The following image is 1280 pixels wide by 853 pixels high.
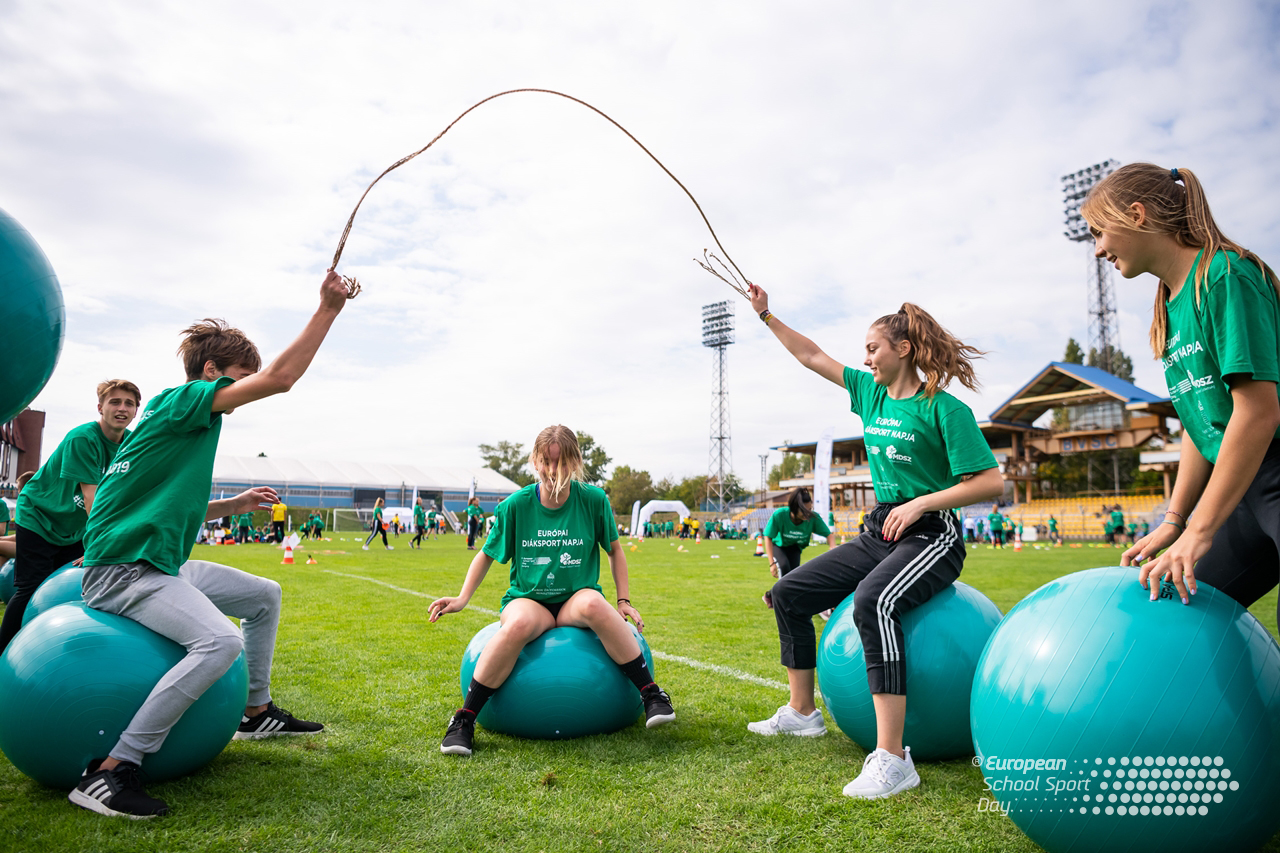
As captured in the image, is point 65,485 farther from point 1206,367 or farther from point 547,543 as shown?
point 1206,367

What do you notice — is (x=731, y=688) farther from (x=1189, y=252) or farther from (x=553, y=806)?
(x=1189, y=252)

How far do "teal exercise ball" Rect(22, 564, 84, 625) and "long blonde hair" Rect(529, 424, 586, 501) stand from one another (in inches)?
116

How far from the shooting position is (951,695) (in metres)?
3.71

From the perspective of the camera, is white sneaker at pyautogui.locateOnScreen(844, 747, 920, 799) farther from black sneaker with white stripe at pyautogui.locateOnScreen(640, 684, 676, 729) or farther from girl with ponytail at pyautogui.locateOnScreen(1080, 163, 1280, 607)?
girl with ponytail at pyautogui.locateOnScreen(1080, 163, 1280, 607)

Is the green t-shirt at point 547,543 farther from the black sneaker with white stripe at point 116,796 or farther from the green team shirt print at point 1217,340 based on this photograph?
the green team shirt print at point 1217,340

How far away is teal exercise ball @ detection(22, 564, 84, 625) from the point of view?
492 cm

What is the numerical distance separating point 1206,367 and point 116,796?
4453mm

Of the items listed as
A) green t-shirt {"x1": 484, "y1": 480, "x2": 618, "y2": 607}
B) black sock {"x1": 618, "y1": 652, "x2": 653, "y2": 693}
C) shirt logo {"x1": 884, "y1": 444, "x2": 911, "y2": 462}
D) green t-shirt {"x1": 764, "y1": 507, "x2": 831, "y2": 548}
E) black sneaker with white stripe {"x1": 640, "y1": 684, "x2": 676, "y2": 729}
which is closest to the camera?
shirt logo {"x1": 884, "y1": 444, "x2": 911, "y2": 462}

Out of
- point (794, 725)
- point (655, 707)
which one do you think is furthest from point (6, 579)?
point (794, 725)

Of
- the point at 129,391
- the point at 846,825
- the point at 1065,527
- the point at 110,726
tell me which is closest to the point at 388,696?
the point at 110,726

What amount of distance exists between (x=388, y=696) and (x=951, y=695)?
3797 mm

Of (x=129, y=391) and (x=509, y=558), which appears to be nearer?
(x=509, y=558)

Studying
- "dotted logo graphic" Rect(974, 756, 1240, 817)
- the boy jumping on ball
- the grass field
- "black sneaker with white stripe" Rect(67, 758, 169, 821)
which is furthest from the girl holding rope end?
"black sneaker with white stripe" Rect(67, 758, 169, 821)

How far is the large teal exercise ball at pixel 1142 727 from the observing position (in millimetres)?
2432
